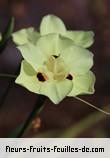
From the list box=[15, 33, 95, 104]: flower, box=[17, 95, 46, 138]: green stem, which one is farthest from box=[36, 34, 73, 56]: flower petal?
box=[17, 95, 46, 138]: green stem

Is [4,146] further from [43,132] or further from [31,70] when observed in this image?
[31,70]

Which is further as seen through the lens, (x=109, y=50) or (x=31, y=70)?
(x=109, y=50)

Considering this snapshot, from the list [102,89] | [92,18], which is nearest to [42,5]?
[92,18]

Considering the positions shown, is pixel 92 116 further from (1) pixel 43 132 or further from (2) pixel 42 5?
(2) pixel 42 5

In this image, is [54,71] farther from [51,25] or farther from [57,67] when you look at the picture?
[51,25]

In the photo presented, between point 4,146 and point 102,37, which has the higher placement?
point 102,37

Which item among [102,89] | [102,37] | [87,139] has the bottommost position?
[87,139]

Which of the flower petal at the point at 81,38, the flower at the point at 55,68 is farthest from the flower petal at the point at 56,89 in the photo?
the flower petal at the point at 81,38
